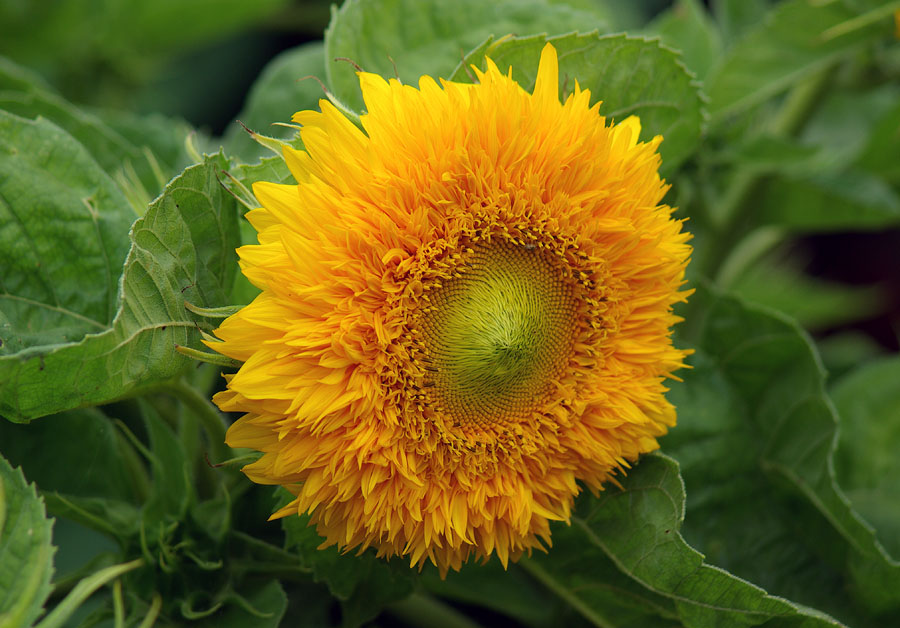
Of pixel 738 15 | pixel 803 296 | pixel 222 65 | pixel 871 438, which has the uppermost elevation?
pixel 738 15

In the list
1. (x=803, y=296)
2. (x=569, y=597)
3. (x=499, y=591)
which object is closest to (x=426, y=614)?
(x=499, y=591)

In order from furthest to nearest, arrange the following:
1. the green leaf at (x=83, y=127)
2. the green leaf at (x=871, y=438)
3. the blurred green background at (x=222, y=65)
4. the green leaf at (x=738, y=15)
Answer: the blurred green background at (x=222, y=65)
the green leaf at (x=738, y=15)
the green leaf at (x=871, y=438)
the green leaf at (x=83, y=127)

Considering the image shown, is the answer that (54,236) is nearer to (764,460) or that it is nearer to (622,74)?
(622,74)

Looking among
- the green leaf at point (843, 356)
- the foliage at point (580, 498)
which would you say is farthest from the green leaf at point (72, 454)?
the green leaf at point (843, 356)

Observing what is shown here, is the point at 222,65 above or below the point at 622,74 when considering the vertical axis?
below

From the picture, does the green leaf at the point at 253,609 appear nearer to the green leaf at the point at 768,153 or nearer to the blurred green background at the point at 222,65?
the blurred green background at the point at 222,65

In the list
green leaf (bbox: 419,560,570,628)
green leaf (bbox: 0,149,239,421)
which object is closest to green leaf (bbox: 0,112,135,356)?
green leaf (bbox: 0,149,239,421)

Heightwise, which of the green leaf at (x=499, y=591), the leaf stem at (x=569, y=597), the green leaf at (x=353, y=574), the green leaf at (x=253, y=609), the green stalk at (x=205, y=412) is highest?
the green stalk at (x=205, y=412)
